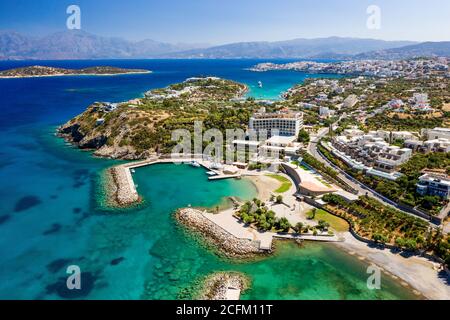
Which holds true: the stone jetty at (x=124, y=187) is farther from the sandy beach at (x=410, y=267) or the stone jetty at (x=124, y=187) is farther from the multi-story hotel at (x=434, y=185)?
the multi-story hotel at (x=434, y=185)

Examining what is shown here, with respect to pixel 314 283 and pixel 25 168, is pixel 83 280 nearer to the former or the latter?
pixel 314 283

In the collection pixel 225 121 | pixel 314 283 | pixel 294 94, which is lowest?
pixel 314 283

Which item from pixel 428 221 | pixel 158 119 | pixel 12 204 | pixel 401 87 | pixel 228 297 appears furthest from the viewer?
pixel 401 87

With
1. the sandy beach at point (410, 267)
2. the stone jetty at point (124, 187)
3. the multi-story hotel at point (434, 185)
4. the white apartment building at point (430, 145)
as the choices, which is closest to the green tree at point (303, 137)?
the white apartment building at point (430, 145)

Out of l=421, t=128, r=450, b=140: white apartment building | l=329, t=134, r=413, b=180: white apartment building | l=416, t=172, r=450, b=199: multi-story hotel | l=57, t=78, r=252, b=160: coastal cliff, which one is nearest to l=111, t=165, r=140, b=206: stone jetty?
l=57, t=78, r=252, b=160: coastal cliff
